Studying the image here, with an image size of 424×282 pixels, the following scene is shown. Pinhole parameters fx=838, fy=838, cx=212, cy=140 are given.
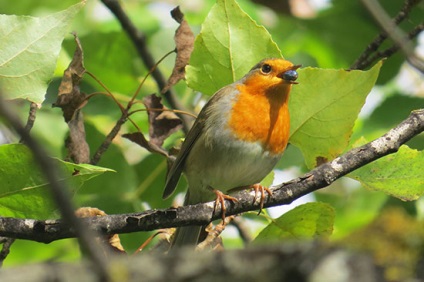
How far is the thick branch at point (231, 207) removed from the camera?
12.1ft

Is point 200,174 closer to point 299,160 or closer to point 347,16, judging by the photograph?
point 299,160

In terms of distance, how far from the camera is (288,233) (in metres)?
4.48

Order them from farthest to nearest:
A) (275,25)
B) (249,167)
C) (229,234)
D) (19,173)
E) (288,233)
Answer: (229,234)
(275,25)
(249,167)
(288,233)
(19,173)

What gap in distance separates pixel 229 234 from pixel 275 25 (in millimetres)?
2001

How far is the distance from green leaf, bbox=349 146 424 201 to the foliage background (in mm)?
575

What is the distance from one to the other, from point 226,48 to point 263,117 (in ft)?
2.73

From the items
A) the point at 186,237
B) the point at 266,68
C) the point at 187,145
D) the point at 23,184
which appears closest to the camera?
the point at 23,184

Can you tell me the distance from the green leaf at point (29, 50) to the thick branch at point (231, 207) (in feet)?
2.53

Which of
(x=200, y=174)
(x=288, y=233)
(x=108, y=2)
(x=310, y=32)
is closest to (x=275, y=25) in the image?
(x=310, y=32)

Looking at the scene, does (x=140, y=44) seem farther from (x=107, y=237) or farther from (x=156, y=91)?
(x=107, y=237)

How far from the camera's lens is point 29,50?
4207 mm

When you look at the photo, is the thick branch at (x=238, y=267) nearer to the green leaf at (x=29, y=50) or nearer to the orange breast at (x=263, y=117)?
the green leaf at (x=29, y=50)

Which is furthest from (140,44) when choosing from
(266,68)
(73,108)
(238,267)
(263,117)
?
(238,267)

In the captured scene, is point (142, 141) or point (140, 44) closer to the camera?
point (142, 141)
